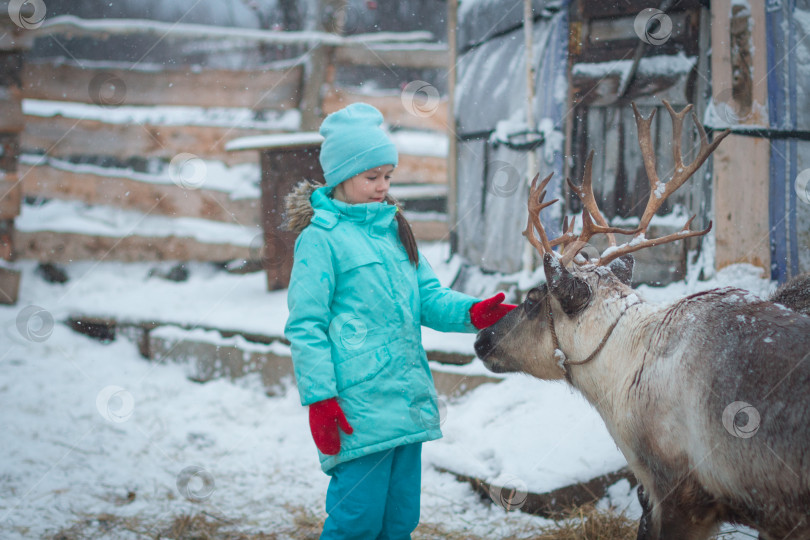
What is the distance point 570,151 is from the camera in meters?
4.96

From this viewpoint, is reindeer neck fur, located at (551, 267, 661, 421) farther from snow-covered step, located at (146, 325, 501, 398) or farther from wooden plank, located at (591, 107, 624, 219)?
wooden plank, located at (591, 107, 624, 219)

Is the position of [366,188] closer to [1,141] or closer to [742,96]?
[742,96]

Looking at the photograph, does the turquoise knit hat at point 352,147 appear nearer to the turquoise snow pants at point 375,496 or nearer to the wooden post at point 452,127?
the turquoise snow pants at point 375,496

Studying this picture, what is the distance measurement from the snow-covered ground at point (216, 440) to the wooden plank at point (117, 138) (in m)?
3.23

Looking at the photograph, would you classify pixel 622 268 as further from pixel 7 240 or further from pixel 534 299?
pixel 7 240

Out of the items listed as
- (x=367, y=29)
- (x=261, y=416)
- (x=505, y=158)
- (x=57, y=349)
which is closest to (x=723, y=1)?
(x=505, y=158)

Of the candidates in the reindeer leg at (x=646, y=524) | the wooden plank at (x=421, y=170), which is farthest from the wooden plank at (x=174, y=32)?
the reindeer leg at (x=646, y=524)

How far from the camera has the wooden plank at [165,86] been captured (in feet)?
26.9

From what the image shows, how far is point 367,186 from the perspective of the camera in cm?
239

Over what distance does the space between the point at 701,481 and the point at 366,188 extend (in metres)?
1.46

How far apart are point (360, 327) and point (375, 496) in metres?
0.56

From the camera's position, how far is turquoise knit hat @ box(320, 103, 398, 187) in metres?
2.34

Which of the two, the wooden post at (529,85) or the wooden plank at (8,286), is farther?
the wooden plank at (8,286)

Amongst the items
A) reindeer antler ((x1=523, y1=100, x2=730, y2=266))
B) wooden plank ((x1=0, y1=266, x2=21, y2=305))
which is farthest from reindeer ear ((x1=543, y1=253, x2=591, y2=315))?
wooden plank ((x1=0, y1=266, x2=21, y2=305))
